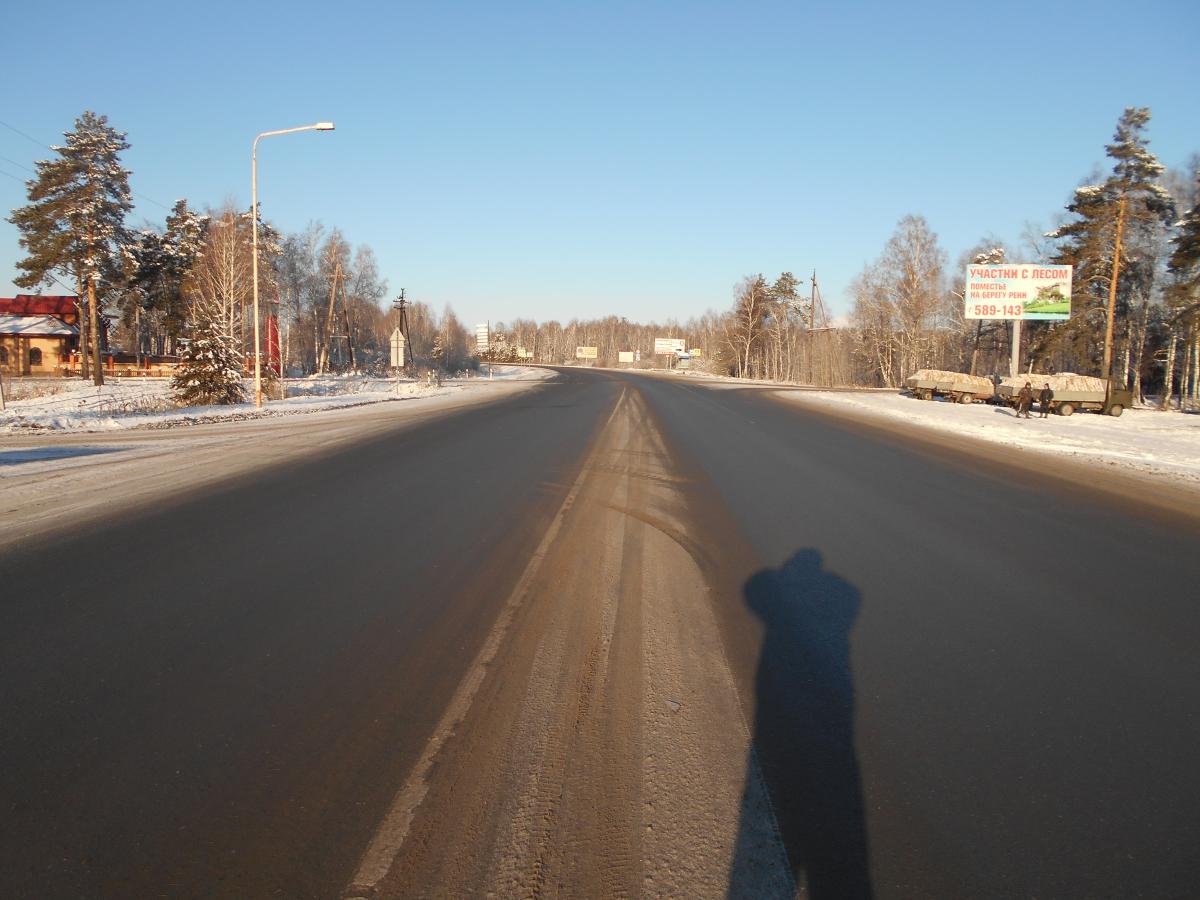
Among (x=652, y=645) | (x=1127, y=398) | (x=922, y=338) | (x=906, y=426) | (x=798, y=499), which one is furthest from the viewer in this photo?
(x=922, y=338)

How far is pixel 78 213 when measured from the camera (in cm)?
4566

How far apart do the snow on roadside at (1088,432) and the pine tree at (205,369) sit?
26.5 m

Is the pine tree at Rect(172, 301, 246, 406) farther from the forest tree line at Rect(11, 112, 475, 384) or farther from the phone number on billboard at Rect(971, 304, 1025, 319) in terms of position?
the phone number on billboard at Rect(971, 304, 1025, 319)

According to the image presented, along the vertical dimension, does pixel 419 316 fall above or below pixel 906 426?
above

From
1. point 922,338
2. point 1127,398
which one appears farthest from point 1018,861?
point 922,338

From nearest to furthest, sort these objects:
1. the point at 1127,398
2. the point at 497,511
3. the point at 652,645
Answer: the point at 652,645 < the point at 497,511 < the point at 1127,398

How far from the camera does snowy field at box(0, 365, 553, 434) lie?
21.8 meters

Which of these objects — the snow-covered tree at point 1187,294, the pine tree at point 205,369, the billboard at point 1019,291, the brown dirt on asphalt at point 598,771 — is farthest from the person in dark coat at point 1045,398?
the pine tree at point 205,369

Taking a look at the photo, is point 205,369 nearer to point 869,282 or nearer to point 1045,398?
point 1045,398

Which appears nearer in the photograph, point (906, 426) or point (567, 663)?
point (567, 663)

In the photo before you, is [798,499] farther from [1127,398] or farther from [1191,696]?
[1127,398]

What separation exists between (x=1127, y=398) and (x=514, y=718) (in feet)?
125

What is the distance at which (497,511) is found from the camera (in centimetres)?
959

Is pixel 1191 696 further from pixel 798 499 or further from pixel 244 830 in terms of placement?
pixel 798 499
